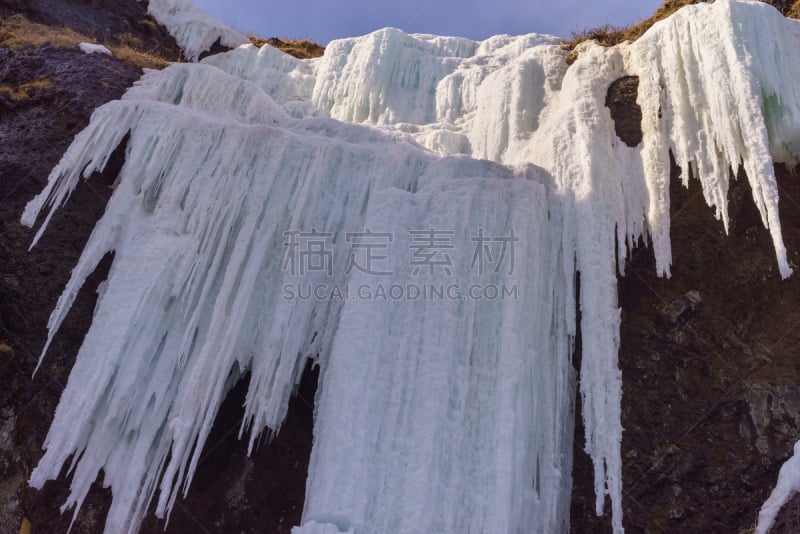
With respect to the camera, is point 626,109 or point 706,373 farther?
point 626,109

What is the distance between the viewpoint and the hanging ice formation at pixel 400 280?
231 inches

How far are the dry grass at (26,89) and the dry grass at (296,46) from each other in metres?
5.56

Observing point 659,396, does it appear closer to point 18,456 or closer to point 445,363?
point 445,363

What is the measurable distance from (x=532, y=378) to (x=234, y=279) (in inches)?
142

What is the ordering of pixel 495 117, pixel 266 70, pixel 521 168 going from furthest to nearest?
pixel 266 70
pixel 495 117
pixel 521 168

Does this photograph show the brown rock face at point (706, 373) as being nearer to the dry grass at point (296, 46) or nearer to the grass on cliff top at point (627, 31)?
the grass on cliff top at point (627, 31)

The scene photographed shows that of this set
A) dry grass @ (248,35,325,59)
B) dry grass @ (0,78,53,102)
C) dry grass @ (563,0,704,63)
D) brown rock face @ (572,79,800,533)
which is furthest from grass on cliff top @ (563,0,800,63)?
dry grass @ (0,78,53,102)

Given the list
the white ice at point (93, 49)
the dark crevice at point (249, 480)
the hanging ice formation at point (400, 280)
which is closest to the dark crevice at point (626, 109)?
the hanging ice formation at point (400, 280)

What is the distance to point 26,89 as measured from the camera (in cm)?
872

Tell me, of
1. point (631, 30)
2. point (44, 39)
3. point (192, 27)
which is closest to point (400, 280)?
point (631, 30)

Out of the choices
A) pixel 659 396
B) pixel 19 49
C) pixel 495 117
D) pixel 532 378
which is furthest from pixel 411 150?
pixel 19 49

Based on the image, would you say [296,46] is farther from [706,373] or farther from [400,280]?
[706,373]

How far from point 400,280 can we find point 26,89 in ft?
21.2

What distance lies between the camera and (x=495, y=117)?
9297mm
